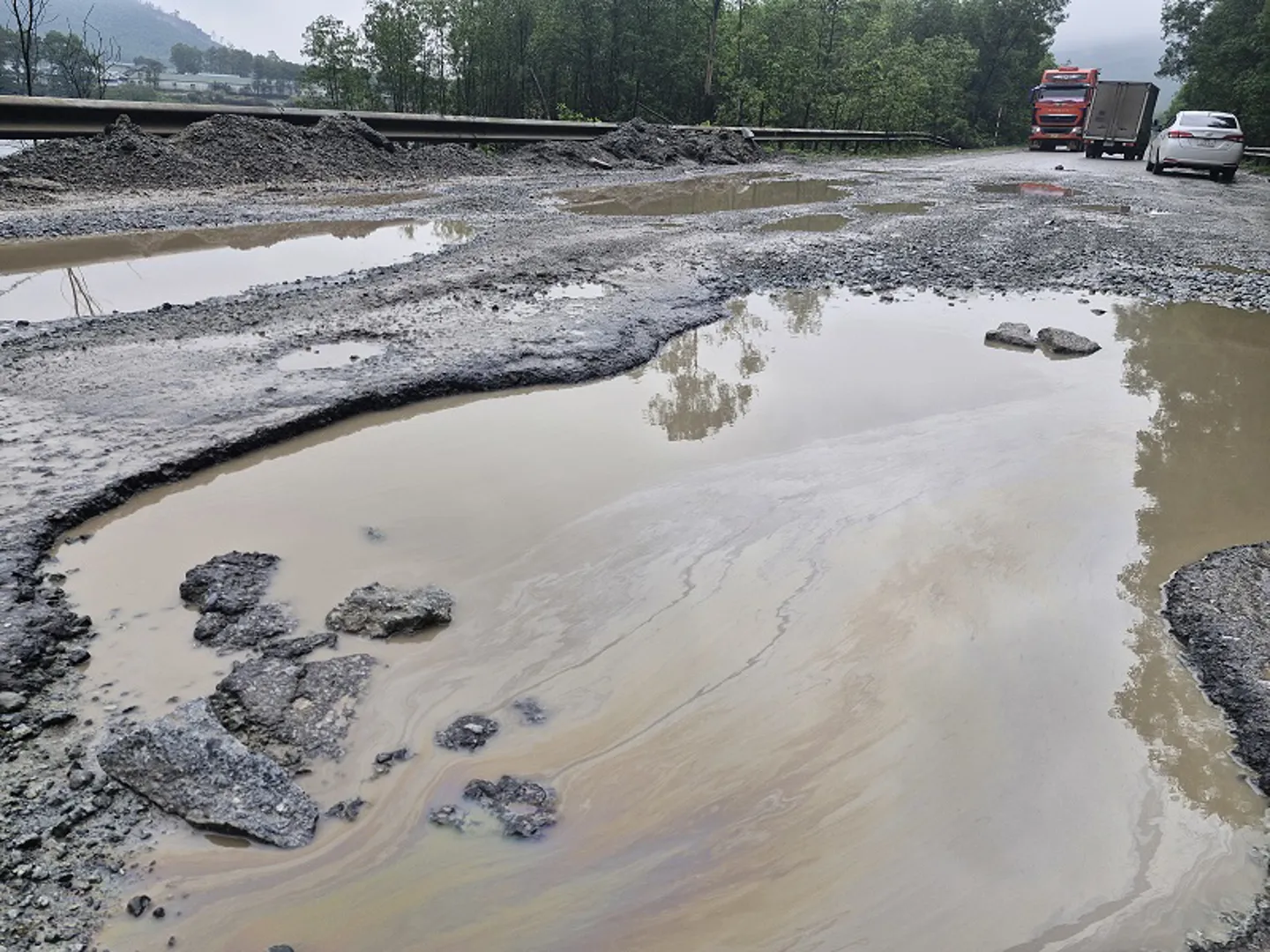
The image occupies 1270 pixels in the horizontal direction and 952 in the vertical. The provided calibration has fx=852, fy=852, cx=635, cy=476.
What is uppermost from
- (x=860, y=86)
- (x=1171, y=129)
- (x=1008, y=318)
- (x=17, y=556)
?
(x=860, y=86)

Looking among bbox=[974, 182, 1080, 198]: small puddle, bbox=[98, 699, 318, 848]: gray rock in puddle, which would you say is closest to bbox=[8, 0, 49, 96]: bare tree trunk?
bbox=[98, 699, 318, 848]: gray rock in puddle

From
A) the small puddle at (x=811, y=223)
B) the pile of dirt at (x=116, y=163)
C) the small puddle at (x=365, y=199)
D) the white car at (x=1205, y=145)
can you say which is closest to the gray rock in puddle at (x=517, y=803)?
the small puddle at (x=811, y=223)

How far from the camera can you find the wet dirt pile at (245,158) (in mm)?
→ 9680

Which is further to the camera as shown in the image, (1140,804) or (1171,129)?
(1171,129)

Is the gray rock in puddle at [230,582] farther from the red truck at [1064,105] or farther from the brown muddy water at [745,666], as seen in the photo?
the red truck at [1064,105]

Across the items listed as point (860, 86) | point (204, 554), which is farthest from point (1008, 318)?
point (860, 86)

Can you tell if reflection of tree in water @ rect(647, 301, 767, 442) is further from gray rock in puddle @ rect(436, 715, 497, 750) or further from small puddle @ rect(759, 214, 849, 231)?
small puddle @ rect(759, 214, 849, 231)

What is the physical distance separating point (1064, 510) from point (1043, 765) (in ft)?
5.64

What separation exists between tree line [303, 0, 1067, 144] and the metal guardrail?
22.8ft

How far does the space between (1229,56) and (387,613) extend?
4122cm

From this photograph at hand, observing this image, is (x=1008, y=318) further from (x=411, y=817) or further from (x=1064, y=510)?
(x=411, y=817)

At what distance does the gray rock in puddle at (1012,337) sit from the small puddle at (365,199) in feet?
23.7

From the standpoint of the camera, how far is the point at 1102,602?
10.0ft

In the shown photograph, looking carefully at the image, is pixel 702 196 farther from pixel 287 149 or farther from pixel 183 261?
→ pixel 183 261
